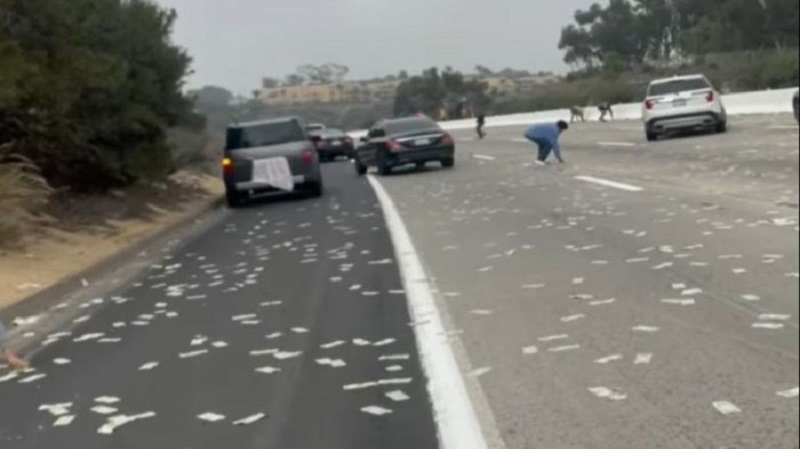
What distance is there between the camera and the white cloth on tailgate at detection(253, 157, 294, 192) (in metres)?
28.6

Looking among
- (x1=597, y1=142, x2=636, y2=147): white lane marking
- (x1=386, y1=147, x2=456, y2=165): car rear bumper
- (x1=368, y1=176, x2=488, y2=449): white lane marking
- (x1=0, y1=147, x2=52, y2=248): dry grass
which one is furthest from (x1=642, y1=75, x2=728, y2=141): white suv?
(x1=368, y1=176, x2=488, y2=449): white lane marking

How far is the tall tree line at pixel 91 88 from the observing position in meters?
19.3

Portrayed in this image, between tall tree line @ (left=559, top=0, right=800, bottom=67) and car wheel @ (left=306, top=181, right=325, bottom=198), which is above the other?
tall tree line @ (left=559, top=0, right=800, bottom=67)

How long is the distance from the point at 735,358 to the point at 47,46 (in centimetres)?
1372

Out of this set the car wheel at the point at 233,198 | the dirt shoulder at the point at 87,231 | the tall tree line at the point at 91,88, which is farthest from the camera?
the car wheel at the point at 233,198

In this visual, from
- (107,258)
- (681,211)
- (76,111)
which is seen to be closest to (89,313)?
(107,258)

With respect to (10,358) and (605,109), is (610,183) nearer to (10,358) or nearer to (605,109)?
(605,109)

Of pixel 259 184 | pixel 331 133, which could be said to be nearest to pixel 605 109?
pixel 259 184

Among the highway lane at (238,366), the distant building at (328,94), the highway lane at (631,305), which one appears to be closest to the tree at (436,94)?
the distant building at (328,94)

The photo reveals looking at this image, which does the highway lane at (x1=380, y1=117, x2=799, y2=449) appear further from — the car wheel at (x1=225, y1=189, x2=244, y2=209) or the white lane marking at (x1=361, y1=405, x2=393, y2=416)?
the car wheel at (x1=225, y1=189, x2=244, y2=209)

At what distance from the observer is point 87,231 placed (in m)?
21.9

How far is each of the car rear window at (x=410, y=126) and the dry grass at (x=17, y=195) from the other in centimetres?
1566

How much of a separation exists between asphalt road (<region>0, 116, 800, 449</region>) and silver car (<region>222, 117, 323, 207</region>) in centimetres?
744

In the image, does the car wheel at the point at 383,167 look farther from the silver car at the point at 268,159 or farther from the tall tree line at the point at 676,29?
the tall tree line at the point at 676,29
